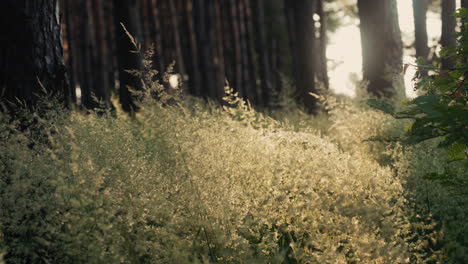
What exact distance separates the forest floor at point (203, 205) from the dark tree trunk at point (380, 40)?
608 cm

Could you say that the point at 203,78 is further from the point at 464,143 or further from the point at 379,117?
the point at 464,143

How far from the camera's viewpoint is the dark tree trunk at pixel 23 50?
16.5 ft

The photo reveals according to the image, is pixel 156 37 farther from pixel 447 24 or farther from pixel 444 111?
pixel 444 111

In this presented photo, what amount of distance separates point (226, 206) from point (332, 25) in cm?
2453

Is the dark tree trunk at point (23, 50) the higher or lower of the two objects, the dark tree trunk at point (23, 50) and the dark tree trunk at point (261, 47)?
the higher

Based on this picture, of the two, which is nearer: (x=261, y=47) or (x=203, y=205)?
(x=203, y=205)

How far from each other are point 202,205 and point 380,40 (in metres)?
8.06

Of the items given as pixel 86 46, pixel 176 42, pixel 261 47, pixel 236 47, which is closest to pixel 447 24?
pixel 261 47

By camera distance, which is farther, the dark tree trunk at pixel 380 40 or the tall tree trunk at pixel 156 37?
the tall tree trunk at pixel 156 37

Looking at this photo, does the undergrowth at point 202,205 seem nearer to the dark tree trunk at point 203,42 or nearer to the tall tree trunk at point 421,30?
the tall tree trunk at point 421,30

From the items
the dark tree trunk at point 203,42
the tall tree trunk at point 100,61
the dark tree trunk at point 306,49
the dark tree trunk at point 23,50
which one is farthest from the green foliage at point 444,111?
the tall tree trunk at point 100,61

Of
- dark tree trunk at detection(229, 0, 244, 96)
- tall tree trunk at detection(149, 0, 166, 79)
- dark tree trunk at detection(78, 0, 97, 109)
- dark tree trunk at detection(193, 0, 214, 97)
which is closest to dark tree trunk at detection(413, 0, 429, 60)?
dark tree trunk at detection(193, 0, 214, 97)

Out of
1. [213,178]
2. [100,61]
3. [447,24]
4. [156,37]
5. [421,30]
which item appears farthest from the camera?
[100,61]

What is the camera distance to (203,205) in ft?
9.58
